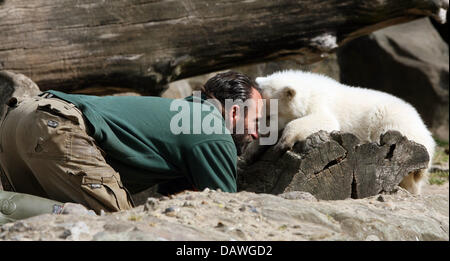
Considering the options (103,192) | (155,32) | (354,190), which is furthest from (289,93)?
(103,192)

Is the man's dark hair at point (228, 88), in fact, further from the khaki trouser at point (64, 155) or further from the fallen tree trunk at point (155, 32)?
the fallen tree trunk at point (155, 32)

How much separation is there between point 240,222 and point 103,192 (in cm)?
→ 99

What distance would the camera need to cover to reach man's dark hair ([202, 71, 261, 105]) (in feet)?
13.2

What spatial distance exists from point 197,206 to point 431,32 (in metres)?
8.89

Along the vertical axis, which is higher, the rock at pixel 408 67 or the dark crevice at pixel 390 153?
the rock at pixel 408 67

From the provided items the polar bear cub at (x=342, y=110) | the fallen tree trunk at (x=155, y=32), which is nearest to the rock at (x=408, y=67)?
the fallen tree trunk at (x=155, y=32)

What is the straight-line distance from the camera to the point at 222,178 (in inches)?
147

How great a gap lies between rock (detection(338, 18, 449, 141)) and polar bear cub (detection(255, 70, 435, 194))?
5.24 meters

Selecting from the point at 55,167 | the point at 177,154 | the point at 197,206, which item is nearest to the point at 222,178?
the point at 177,154

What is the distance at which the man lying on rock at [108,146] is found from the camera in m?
3.62

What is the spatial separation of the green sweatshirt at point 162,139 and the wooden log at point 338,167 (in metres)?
0.68

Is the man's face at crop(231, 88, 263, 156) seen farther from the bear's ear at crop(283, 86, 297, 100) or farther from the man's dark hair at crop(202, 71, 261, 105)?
the bear's ear at crop(283, 86, 297, 100)

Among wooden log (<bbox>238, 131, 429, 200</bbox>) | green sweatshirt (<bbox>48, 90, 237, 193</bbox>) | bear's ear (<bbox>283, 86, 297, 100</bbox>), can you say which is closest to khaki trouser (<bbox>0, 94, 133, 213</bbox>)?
green sweatshirt (<bbox>48, 90, 237, 193</bbox>)
